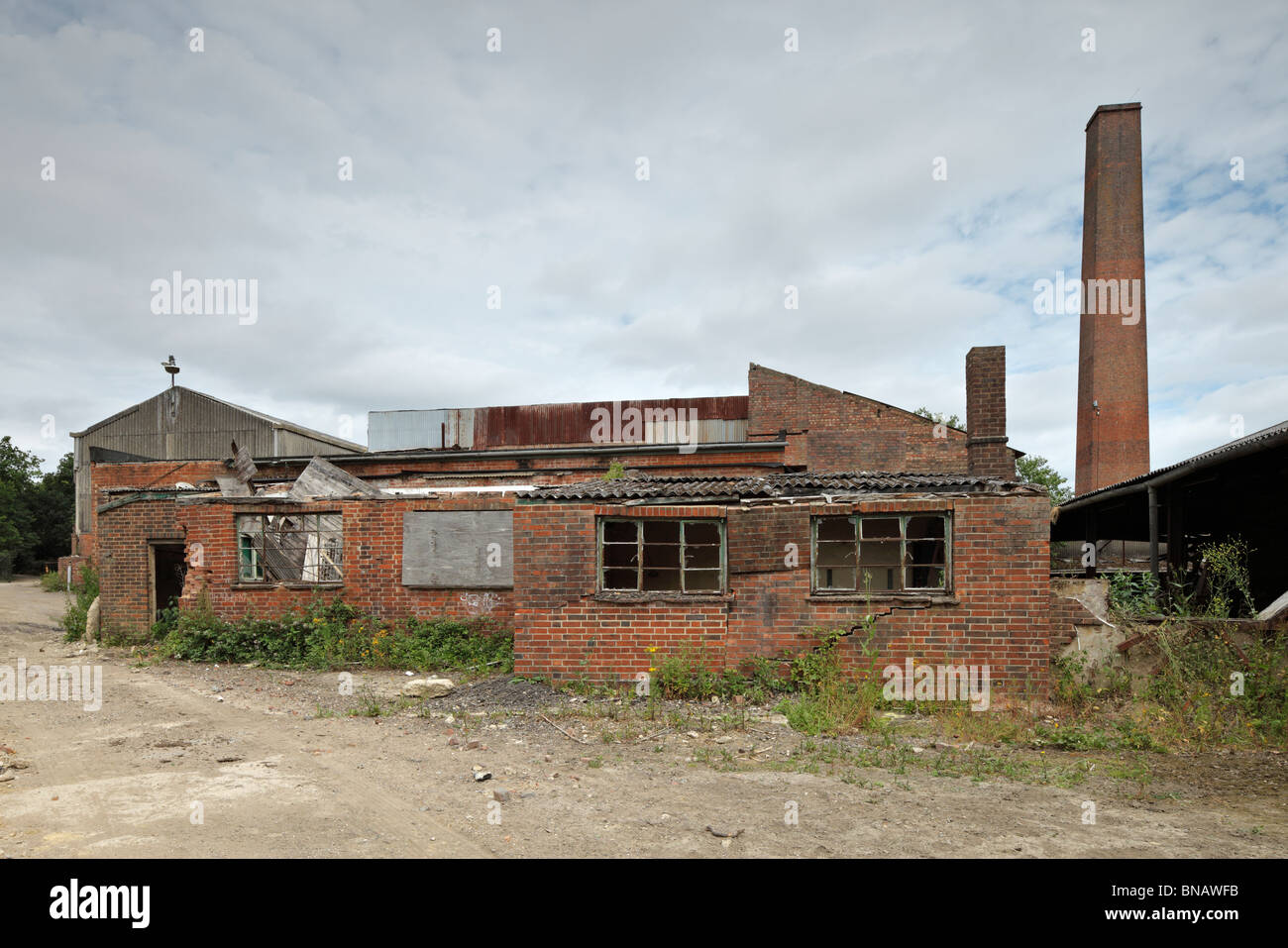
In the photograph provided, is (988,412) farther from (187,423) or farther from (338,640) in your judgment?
(187,423)

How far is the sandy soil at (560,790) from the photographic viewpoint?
417 cm

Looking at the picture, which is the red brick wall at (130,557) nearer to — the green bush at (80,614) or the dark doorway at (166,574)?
the dark doorway at (166,574)

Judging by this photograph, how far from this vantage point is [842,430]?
19859 millimetres

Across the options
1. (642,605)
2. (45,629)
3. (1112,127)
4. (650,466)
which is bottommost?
(45,629)

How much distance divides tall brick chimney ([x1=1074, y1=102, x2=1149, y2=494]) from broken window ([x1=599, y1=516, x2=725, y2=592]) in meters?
20.8

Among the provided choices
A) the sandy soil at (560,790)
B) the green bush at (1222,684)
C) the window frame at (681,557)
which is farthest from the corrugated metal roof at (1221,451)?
the window frame at (681,557)

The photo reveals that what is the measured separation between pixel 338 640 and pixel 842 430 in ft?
47.7

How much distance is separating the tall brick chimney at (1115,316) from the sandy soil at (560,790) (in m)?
21.4

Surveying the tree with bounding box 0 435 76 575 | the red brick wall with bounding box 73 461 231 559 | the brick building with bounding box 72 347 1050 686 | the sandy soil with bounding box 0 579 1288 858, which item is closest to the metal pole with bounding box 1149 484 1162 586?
the brick building with bounding box 72 347 1050 686

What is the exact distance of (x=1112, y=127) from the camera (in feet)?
79.9

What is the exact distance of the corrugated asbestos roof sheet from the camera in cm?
792

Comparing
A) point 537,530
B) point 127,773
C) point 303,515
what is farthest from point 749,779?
point 303,515
